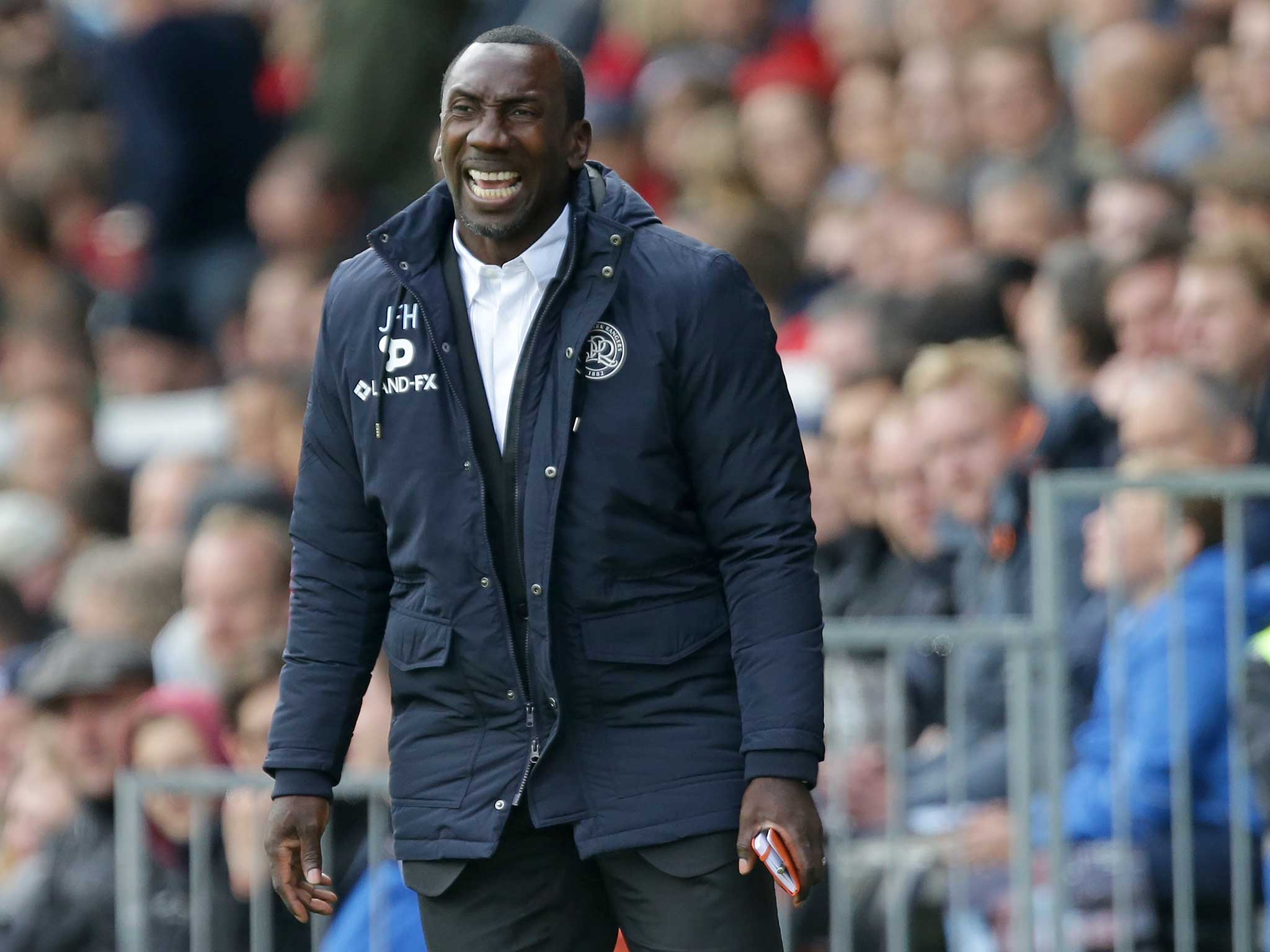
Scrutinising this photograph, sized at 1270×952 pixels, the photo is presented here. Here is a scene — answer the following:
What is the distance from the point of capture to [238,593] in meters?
7.59

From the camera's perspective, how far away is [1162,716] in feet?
18.3

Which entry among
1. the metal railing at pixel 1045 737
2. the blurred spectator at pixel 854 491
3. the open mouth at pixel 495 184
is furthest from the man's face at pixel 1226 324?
the open mouth at pixel 495 184

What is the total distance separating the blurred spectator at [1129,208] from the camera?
730 centimetres

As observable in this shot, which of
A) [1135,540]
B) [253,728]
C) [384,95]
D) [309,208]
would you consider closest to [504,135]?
[1135,540]

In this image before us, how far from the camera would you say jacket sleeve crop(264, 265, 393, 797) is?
3.89 m

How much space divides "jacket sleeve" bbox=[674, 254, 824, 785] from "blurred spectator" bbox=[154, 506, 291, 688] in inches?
153

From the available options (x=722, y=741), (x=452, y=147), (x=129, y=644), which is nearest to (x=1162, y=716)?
(x=722, y=741)

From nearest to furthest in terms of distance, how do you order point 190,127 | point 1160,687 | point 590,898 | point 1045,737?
point 590,898 → point 1160,687 → point 1045,737 → point 190,127

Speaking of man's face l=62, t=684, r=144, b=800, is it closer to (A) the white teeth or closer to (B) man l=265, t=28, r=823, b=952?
(B) man l=265, t=28, r=823, b=952

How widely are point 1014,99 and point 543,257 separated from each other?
207 inches

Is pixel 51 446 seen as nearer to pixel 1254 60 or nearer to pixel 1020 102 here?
pixel 1020 102

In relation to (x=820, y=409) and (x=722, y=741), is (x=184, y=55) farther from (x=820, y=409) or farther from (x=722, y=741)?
(x=722, y=741)

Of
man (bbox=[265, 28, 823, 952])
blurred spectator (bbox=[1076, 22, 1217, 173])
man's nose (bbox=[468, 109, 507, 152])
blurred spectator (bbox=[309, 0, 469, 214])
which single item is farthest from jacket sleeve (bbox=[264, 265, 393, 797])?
blurred spectator (bbox=[309, 0, 469, 214])

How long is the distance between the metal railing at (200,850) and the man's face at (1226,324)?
260cm
